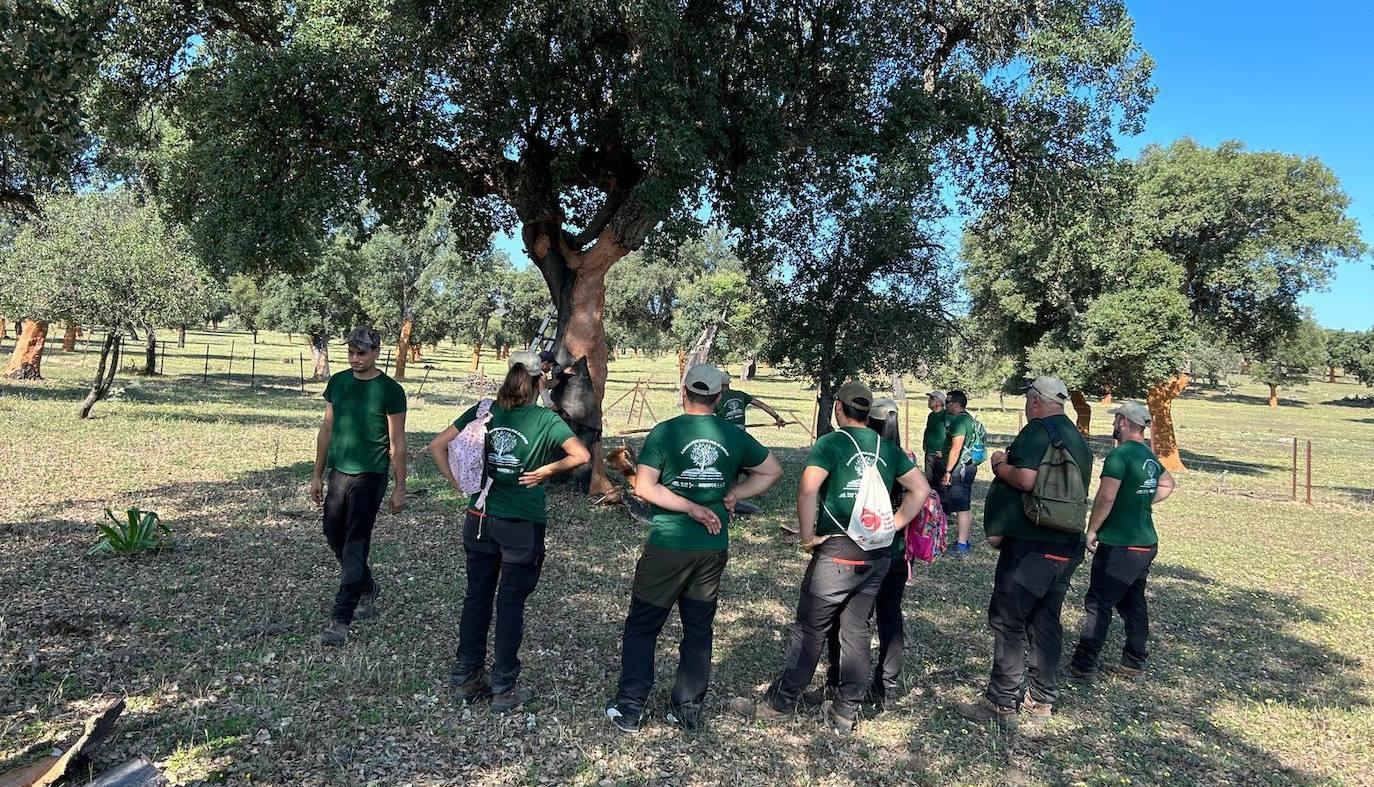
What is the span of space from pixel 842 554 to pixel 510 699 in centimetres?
204

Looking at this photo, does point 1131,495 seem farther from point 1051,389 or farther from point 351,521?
point 351,521

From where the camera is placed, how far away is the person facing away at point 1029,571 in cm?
472

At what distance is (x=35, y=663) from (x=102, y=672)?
1.18 ft

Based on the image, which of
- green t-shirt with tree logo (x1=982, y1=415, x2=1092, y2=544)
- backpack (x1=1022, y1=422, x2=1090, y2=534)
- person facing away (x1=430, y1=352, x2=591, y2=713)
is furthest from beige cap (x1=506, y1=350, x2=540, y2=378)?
backpack (x1=1022, y1=422, x2=1090, y2=534)

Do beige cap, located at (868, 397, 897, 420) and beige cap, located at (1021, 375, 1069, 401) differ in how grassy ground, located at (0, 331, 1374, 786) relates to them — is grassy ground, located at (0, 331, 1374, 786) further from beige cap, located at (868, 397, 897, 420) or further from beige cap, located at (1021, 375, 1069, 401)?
beige cap, located at (1021, 375, 1069, 401)

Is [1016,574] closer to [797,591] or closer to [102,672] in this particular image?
[797,591]

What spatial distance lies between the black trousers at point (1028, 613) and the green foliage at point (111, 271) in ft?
51.1

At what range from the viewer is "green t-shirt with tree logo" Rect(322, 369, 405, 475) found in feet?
17.1

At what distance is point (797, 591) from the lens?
7.29 m

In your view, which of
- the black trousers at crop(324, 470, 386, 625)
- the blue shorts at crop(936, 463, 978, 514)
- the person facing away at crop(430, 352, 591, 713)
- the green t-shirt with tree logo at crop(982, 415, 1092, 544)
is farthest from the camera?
the blue shorts at crop(936, 463, 978, 514)

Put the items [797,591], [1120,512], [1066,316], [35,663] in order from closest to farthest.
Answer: [35,663], [1120,512], [797,591], [1066,316]

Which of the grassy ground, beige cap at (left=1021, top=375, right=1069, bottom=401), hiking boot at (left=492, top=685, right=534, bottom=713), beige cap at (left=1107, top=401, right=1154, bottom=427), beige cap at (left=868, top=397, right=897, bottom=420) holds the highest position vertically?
beige cap at (left=1021, top=375, right=1069, bottom=401)

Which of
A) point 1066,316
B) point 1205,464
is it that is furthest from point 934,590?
point 1205,464

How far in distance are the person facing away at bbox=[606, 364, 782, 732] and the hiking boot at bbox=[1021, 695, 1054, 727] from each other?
213 centimetres
